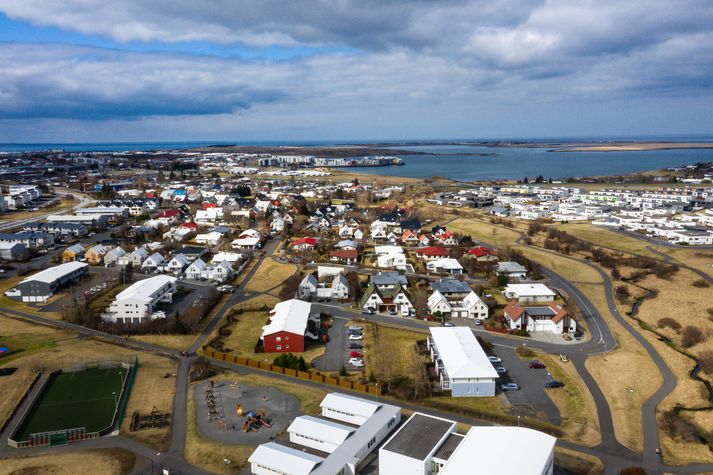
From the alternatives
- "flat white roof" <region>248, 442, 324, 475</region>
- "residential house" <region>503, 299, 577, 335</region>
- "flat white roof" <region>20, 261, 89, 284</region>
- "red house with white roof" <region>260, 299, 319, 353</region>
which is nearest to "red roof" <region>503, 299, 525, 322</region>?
"residential house" <region>503, 299, 577, 335</region>

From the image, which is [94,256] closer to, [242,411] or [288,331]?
[288,331]

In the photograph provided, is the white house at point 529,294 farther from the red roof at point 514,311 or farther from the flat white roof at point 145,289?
the flat white roof at point 145,289

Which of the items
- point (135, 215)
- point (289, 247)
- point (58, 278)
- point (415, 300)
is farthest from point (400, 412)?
point (135, 215)

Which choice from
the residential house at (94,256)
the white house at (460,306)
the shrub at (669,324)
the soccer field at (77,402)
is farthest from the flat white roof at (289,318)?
the residential house at (94,256)

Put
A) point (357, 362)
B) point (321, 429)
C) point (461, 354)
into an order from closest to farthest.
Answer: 1. point (321, 429)
2. point (461, 354)
3. point (357, 362)

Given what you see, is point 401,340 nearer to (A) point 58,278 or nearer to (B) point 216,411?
(B) point 216,411

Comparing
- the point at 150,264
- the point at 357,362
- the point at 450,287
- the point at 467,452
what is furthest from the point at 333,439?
the point at 150,264
